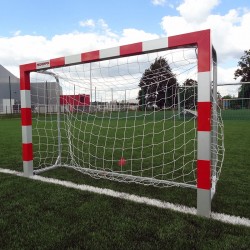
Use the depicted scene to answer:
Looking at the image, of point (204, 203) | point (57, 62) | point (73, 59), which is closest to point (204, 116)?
point (204, 203)

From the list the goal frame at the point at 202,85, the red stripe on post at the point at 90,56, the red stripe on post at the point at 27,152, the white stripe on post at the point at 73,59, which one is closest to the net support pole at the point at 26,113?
the red stripe on post at the point at 27,152

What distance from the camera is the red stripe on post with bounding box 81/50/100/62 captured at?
314 centimetres

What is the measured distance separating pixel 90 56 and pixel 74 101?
1.81 meters

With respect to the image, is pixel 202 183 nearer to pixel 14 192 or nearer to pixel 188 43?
pixel 188 43

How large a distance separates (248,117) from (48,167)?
1499cm

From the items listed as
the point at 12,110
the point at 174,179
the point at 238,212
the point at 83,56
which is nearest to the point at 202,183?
the point at 238,212

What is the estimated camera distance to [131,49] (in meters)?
2.87

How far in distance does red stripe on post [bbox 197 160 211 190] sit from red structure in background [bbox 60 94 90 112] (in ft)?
9.21

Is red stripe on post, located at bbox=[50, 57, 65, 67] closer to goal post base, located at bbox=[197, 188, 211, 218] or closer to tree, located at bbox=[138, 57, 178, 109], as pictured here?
tree, located at bbox=[138, 57, 178, 109]

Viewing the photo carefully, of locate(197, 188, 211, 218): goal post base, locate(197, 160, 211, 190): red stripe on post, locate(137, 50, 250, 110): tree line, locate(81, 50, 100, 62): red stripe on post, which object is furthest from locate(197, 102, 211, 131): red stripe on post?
locate(81, 50, 100, 62): red stripe on post

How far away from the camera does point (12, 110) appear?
29594mm

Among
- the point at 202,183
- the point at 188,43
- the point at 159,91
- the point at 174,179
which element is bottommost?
the point at 174,179

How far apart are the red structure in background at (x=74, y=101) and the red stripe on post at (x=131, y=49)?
198 centimetres

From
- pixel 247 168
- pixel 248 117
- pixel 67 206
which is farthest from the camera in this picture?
pixel 248 117
